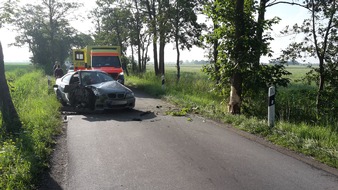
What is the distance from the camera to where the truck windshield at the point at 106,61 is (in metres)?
19.5

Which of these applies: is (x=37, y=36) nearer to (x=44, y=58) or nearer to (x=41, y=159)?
(x=44, y=58)

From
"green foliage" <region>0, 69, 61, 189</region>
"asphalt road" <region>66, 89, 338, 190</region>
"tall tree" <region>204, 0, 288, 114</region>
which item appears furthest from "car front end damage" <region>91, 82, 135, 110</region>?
"tall tree" <region>204, 0, 288, 114</region>

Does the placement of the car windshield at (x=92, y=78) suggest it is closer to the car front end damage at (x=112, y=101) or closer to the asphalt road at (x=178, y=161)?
the car front end damage at (x=112, y=101)

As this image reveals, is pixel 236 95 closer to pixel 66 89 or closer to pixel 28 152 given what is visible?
pixel 66 89

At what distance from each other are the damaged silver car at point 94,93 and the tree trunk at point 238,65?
374 centimetres

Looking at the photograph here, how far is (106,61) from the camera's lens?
1966cm

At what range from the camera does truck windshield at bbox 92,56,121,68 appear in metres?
19.5

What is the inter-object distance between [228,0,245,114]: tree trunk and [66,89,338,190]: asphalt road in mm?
1625

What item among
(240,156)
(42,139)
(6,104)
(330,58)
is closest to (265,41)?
(330,58)

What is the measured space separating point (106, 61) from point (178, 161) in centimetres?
1534

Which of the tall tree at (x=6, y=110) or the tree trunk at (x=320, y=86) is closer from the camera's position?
the tall tree at (x=6, y=110)

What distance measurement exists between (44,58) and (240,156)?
5991cm

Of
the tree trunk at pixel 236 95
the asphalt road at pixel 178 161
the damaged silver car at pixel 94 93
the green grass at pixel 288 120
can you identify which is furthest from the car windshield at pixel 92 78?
the tree trunk at pixel 236 95

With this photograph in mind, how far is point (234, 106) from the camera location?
9742 millimetres
